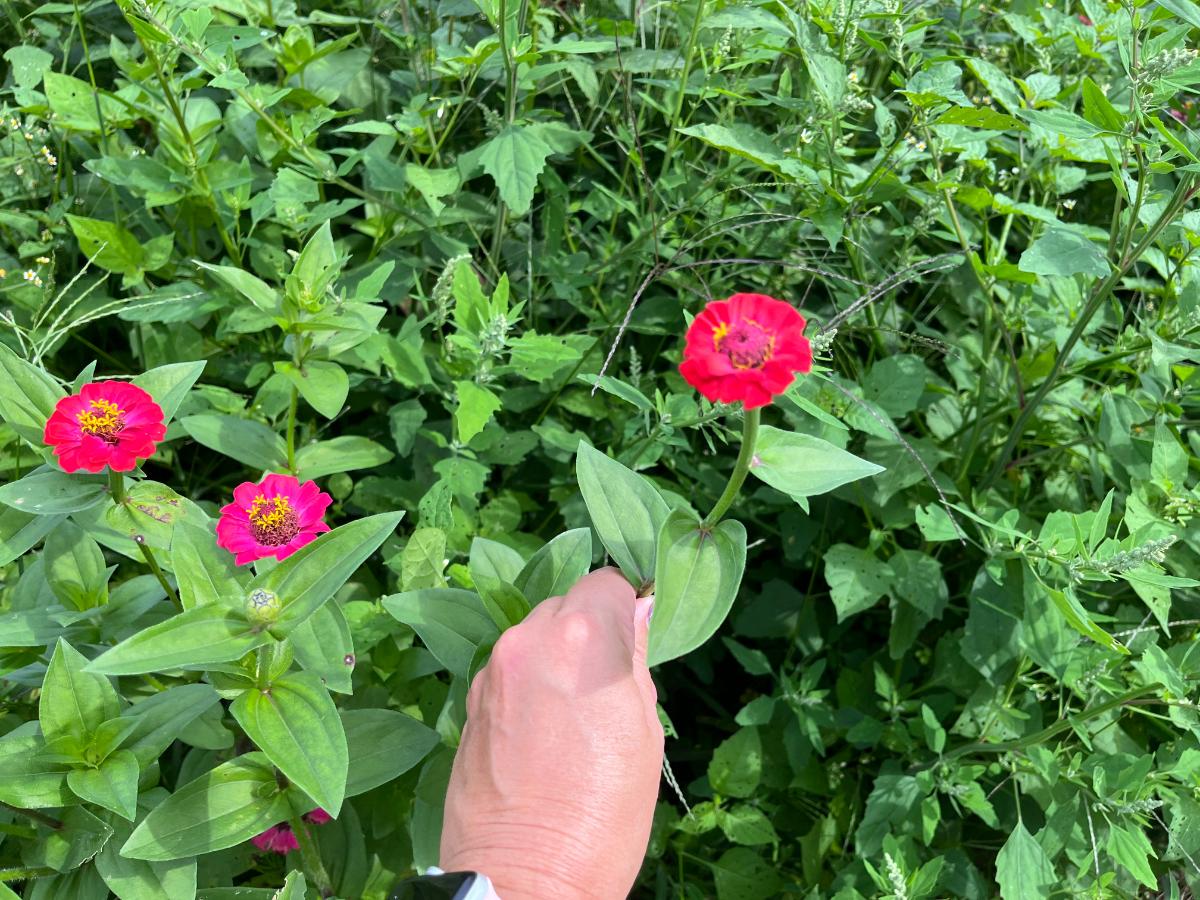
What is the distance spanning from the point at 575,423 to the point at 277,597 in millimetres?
1038

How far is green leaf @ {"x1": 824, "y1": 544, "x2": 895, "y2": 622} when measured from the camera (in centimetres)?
174

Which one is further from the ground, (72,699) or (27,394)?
(27,394)

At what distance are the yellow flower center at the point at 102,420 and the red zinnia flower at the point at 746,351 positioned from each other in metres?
0.80

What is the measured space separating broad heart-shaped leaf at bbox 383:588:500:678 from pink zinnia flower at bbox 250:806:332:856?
0.45m

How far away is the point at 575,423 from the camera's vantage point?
6.72ft

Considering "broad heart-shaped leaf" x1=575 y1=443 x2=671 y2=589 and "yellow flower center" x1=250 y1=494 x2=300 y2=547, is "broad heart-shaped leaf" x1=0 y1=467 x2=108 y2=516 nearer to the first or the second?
"yellow flower center" x1=250 y1=494 x2=300 y2=547

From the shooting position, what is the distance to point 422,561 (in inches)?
59.9

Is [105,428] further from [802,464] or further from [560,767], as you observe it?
[802,464]

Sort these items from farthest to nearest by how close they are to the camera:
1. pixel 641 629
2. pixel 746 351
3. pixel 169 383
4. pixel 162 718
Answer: pixel 169 383 → pixel 162 718 → pixel 641 629 → pixel 746 351

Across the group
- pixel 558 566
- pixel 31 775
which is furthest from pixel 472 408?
pixel 31 775

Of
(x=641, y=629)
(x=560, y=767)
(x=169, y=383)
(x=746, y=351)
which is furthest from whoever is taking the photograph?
(x=169, y=383)

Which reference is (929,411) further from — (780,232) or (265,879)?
(265,879)

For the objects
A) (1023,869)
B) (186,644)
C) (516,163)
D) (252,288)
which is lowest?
(1023,869)

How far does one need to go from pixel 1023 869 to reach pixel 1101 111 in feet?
3.93
